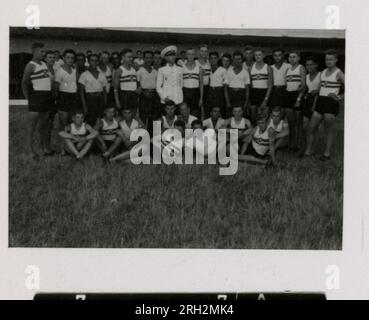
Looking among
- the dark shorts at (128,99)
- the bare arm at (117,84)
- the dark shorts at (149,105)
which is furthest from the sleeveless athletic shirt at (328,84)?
the bare arm at (117,84)

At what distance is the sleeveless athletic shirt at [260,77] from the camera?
4.48m

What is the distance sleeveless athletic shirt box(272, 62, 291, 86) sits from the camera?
177 inches

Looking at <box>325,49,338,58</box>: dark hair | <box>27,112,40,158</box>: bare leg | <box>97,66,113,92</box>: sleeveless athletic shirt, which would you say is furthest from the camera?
<box>97,66,113,92</box>: sleeveless athletic shirt

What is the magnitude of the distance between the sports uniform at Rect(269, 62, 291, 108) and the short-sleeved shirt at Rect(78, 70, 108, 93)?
1.05m

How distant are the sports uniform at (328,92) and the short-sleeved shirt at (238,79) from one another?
0.46 m

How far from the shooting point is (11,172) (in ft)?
14.3

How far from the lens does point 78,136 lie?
176 inches

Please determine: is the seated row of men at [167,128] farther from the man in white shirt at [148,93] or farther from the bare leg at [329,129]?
the bare leg at [329,129]

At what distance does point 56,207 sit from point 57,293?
0.51 m

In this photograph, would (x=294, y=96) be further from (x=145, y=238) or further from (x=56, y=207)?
(x=56, y=207)

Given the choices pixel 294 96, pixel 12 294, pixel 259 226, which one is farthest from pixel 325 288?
pixel 12 294

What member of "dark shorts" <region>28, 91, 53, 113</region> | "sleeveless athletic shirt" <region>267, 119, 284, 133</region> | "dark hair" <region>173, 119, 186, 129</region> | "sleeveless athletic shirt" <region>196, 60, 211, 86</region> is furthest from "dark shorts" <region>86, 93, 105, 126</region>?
"sleeveless athletic shirt" <region>267, 119, 284, 133</region>

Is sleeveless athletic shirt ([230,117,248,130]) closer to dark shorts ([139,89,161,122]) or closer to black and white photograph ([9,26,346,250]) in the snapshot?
black and white photograph ([9,26,346,250])

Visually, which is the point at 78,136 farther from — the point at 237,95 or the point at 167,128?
the point at 237,95
